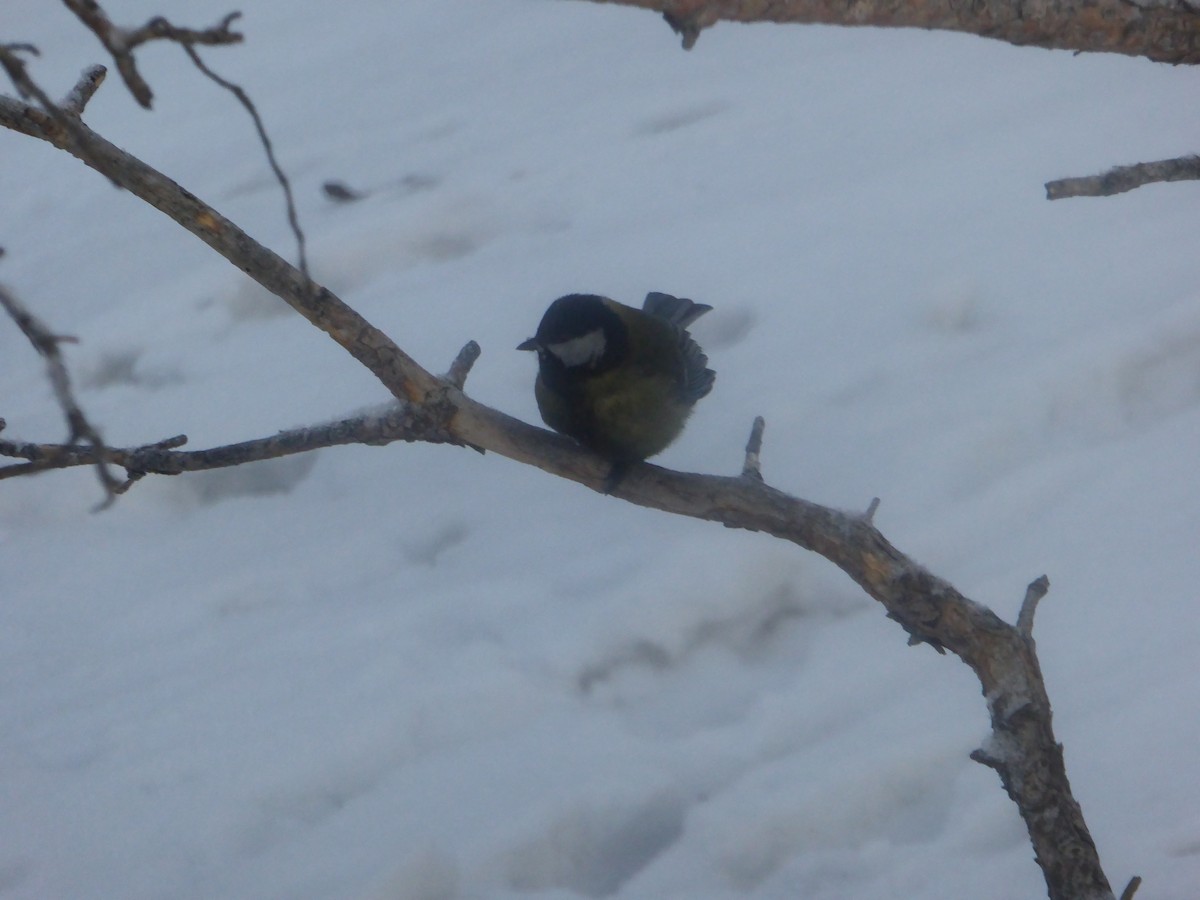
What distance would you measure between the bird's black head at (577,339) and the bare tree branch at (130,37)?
1782 millimetres

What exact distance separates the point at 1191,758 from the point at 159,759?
3.04 meters

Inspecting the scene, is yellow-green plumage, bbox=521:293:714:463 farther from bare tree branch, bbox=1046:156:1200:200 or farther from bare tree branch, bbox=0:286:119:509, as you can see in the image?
bare tree branch, bbox=0:286:119:509

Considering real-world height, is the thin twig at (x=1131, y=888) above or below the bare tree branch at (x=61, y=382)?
below

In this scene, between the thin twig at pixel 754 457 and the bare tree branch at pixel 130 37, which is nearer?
the bare tree branch at pixel 130 37

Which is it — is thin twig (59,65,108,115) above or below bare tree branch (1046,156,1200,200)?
above

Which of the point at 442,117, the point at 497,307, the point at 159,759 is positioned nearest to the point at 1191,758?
the point at 159,759

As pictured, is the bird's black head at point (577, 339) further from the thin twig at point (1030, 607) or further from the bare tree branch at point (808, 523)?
the thin twig at point (1030, 607)

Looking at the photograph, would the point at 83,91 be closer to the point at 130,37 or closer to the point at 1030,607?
the point at 130,37

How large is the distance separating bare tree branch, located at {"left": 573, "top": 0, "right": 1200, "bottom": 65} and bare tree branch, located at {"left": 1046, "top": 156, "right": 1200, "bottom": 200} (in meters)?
0.24

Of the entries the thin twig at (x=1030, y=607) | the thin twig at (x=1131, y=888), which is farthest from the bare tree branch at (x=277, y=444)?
the thin twig at (x=1131, y=888)

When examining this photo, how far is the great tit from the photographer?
2.88m

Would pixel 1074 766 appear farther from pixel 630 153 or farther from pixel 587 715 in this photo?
pixel 630 153

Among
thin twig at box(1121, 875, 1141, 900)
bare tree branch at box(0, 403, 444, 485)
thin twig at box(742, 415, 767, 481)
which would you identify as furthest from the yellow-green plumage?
thin twig at box(1121, 875, 1141, 900)

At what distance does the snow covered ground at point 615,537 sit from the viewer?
3.46 meters
